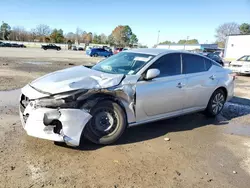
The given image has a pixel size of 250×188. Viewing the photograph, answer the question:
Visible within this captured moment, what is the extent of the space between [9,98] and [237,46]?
26.7m

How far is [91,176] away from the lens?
3211 millimetres

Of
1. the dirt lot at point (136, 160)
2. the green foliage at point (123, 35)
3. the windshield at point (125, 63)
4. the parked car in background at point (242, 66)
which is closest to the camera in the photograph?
the dirt lot at point (136, 160)

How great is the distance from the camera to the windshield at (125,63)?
4602 millimetres

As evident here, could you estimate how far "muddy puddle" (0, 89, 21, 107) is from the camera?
6.44 meters

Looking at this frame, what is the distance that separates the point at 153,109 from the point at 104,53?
116ft

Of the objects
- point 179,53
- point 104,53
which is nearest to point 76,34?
point 104,53

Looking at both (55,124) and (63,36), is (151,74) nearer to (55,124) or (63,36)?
(55,124)

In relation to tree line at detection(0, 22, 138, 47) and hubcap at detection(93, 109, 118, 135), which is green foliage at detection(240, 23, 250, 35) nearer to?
tree line at detection(0, 22, 138, 47)

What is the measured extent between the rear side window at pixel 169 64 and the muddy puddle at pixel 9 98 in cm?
396

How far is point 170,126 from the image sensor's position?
17.7 ft

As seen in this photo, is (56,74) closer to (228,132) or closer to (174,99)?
(174,99)

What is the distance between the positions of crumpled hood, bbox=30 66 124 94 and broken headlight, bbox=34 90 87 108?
3.0 inches

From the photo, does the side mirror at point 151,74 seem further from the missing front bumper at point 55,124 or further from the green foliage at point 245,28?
the green foliage at point 245,28

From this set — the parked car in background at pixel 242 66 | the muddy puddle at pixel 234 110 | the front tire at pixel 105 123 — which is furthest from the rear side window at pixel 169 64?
the parked car in background at pixel 242 66
